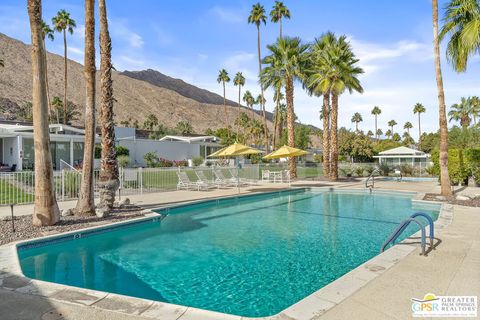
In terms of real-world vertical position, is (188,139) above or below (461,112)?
below

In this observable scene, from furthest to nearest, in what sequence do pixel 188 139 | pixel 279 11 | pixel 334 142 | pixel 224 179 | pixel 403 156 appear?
1. pixel 279 11
2. pixel 188 139
3. pixel 403 156
4. pixel 334 142
5. pixel 224 179

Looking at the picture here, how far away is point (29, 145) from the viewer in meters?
22.5

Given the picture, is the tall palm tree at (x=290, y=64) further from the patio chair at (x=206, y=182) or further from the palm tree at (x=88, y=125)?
the palm tree at (x=88, y=125)

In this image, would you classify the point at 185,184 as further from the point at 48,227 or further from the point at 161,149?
the point at 161,149

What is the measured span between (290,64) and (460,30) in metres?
11.2

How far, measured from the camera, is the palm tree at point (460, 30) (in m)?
11.4

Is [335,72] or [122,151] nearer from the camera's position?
[335,72]

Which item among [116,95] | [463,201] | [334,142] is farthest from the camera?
[116,95]

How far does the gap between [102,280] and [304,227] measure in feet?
18.9

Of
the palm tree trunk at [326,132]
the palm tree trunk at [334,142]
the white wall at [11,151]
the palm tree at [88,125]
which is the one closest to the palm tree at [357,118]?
the palm tree trunk at [326,132]

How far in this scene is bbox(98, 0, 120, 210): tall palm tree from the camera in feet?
32.8

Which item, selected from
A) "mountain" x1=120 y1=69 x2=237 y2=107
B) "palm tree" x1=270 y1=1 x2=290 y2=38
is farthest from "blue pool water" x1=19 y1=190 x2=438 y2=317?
"mountain" x1=120 y1=69 x2=237 y2=107

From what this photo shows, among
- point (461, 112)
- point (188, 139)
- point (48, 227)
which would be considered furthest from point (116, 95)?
point (48, 227)

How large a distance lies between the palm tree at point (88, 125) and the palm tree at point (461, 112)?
59606 millimetres
